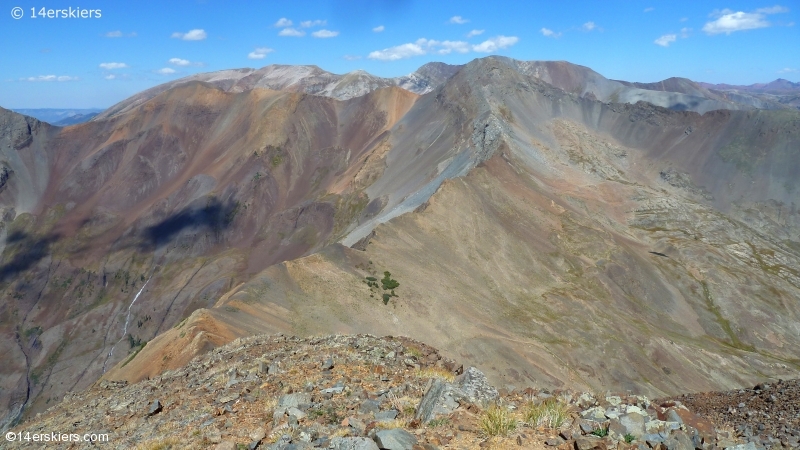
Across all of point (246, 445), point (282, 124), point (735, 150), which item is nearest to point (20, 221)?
point (282, 124)

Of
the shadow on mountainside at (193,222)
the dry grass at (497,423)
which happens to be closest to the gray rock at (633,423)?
the dry grass at (497,423)

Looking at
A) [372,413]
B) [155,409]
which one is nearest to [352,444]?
[372,413]

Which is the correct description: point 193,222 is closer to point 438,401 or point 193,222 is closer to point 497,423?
point 438,401

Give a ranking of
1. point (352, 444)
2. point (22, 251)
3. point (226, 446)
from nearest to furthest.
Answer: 1. point (352, 444)
2. point (226, 446)
3. point (22, 251)

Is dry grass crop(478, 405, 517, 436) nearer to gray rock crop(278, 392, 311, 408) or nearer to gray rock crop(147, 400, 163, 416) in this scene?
gray rock crop(278, 392, 311, 408)

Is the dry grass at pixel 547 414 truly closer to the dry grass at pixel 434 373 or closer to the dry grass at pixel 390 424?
the dry grass at pixel 390 424

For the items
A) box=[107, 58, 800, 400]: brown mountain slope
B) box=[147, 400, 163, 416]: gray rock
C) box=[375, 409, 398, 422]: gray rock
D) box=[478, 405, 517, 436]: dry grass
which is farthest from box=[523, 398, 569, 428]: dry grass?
box=[107, 58, 800, 400]: brown mountain slope
